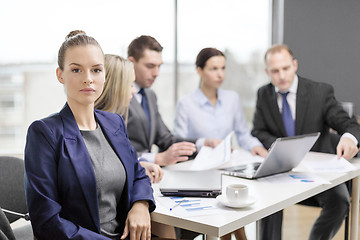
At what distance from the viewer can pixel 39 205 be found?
1300 millimetres

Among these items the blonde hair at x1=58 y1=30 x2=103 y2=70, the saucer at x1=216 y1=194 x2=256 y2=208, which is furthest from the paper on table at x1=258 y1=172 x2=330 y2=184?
the blonde hair at x1=58 y1=30 x2=103 y2=70

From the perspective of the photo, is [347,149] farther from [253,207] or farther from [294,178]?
[253,207]

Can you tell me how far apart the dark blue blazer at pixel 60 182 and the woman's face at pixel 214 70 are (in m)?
1.61

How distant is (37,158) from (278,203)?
2.94 ft

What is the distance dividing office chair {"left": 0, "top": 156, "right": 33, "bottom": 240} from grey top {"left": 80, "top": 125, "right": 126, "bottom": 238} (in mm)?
617

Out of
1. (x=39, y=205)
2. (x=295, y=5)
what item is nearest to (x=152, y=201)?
(x=39, y=205)

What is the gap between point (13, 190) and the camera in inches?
77.5

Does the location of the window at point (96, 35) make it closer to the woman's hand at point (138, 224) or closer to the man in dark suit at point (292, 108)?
the man in dark suit at point (292, 108)

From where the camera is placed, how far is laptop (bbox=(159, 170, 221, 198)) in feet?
5.40

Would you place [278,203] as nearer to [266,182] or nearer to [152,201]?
[266,182]

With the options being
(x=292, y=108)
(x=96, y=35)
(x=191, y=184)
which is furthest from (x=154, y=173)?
(x=96, y=35)

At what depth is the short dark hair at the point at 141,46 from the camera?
8.57 feet

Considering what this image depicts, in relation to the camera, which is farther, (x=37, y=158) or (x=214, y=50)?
(x=214, y=50)

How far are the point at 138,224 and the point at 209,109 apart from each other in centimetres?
165
